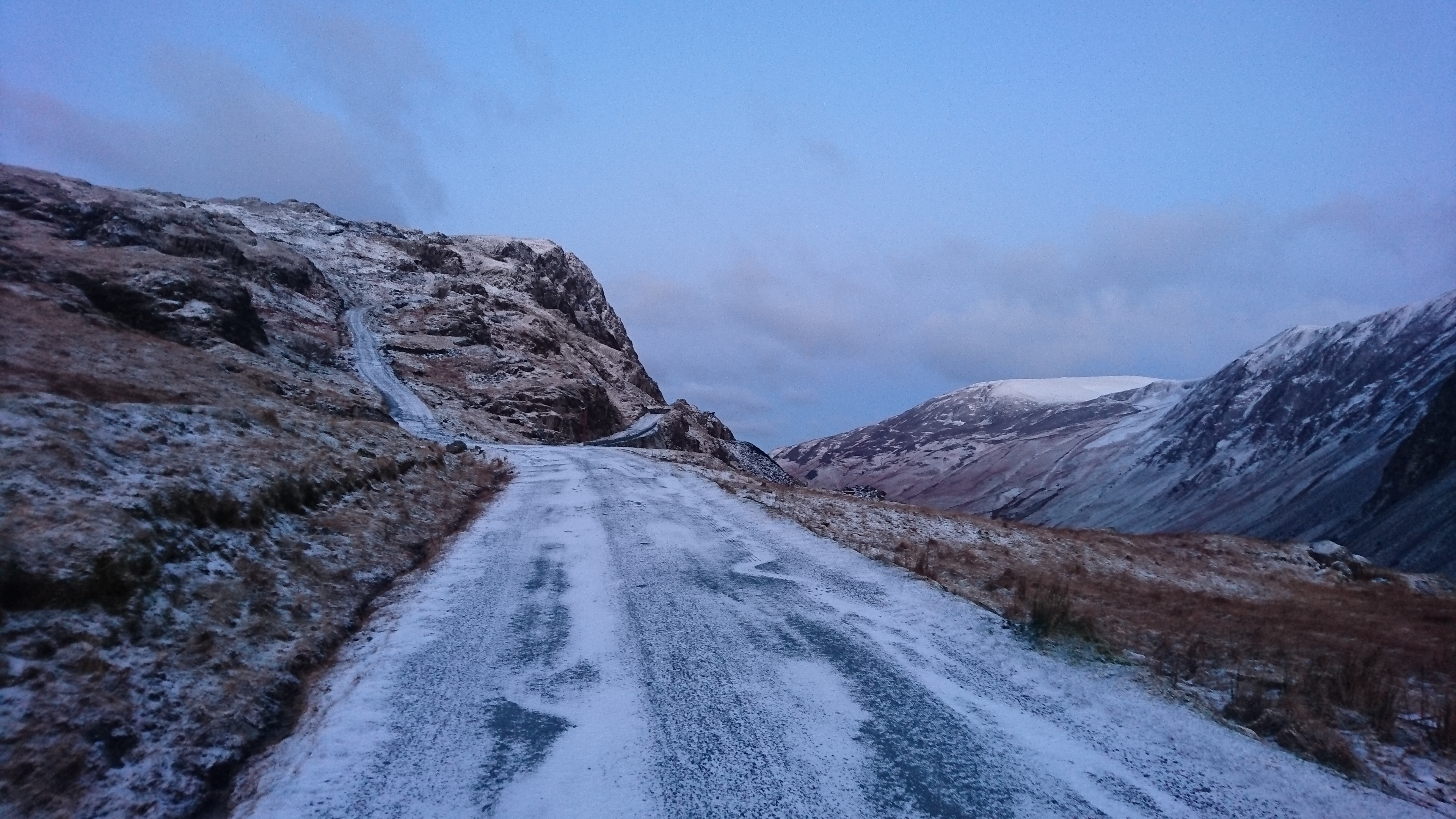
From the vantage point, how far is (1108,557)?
20094 millimetres

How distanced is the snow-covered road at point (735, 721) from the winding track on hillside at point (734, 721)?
0.02m

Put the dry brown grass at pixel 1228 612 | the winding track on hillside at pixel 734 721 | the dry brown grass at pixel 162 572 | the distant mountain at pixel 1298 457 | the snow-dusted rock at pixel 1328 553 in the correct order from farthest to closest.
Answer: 1. the distant mountain at pixel 1298 457
2. the snow-dusted rock at pixel 1328 553
3. the dry brown grass at pixel 1228 612
4. the winding track on hillside at pixel 734 721
5. the dry brown grass at pixel 162 572

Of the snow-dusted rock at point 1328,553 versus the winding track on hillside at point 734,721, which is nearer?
the winding track on hillside at point 734,721

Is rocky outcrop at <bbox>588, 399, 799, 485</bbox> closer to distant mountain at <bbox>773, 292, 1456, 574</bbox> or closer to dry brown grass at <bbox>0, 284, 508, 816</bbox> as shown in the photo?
dry brown grass at <bbox>0, 284, 508, 816</bbox>

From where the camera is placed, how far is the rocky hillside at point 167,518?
466cm

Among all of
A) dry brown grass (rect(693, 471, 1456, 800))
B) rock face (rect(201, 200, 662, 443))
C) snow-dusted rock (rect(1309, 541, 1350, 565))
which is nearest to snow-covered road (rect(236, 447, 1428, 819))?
dry brown grass (rect(693, 471, 1456, 800))

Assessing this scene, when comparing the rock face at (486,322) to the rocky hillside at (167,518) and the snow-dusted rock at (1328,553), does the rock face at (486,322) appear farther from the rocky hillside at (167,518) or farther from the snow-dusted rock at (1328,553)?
the snow-dusted rock at (1328,553)

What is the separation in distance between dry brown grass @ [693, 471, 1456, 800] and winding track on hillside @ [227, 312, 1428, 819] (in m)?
0.74

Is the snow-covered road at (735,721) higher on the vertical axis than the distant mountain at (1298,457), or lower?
lower

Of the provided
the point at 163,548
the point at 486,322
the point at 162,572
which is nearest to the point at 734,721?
the point at 162,572

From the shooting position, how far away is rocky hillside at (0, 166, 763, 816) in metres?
4.66

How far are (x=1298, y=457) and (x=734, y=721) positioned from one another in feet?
474

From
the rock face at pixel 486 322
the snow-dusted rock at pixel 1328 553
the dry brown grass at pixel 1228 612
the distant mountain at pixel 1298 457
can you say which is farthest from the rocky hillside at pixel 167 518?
the distant mountain at pixel 1298 457

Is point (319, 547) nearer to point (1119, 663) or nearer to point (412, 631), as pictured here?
point (412, 631)
